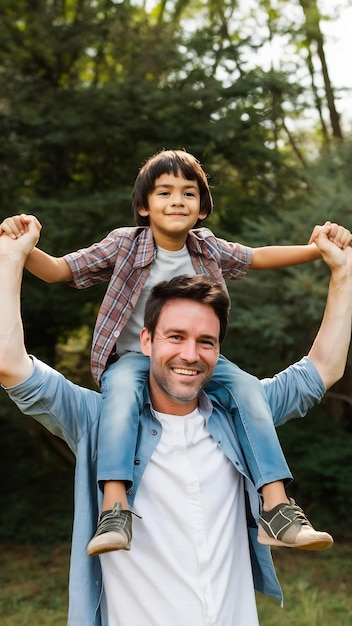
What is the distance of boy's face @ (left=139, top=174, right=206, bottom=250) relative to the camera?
8.74 ft

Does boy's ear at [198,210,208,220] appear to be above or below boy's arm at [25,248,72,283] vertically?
above

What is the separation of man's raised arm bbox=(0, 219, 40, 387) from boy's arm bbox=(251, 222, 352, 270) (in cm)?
102

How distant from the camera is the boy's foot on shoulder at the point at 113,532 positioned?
1.96m

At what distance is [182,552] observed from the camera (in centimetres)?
213

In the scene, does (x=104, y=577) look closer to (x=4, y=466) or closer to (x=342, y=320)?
(x=342, y=320)

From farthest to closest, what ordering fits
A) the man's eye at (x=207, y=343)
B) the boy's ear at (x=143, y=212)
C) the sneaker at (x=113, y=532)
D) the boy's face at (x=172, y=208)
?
1. the boy's ear at (x=143, y=212)
2. the boy's face at (x=172, y=208)
3. the man's eye at (x=207, y=343)
4. the sneaker at (x=113, y=532)

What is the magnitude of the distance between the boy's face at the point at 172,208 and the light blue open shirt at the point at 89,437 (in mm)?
617

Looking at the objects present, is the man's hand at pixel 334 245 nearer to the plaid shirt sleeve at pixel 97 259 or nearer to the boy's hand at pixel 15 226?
the plaid shirt sleeve at pixel 97 259

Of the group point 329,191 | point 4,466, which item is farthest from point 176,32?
point 4,466

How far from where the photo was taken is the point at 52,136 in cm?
848

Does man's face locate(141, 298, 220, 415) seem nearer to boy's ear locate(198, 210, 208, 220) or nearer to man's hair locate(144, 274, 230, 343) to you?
man's hair locate(144, 274, 230, 343)

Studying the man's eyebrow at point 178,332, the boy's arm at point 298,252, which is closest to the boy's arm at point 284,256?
the boy's arm at point 298,252

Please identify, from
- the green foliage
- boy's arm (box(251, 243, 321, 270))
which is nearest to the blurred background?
the green foliage

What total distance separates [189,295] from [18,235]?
50 centimetres
